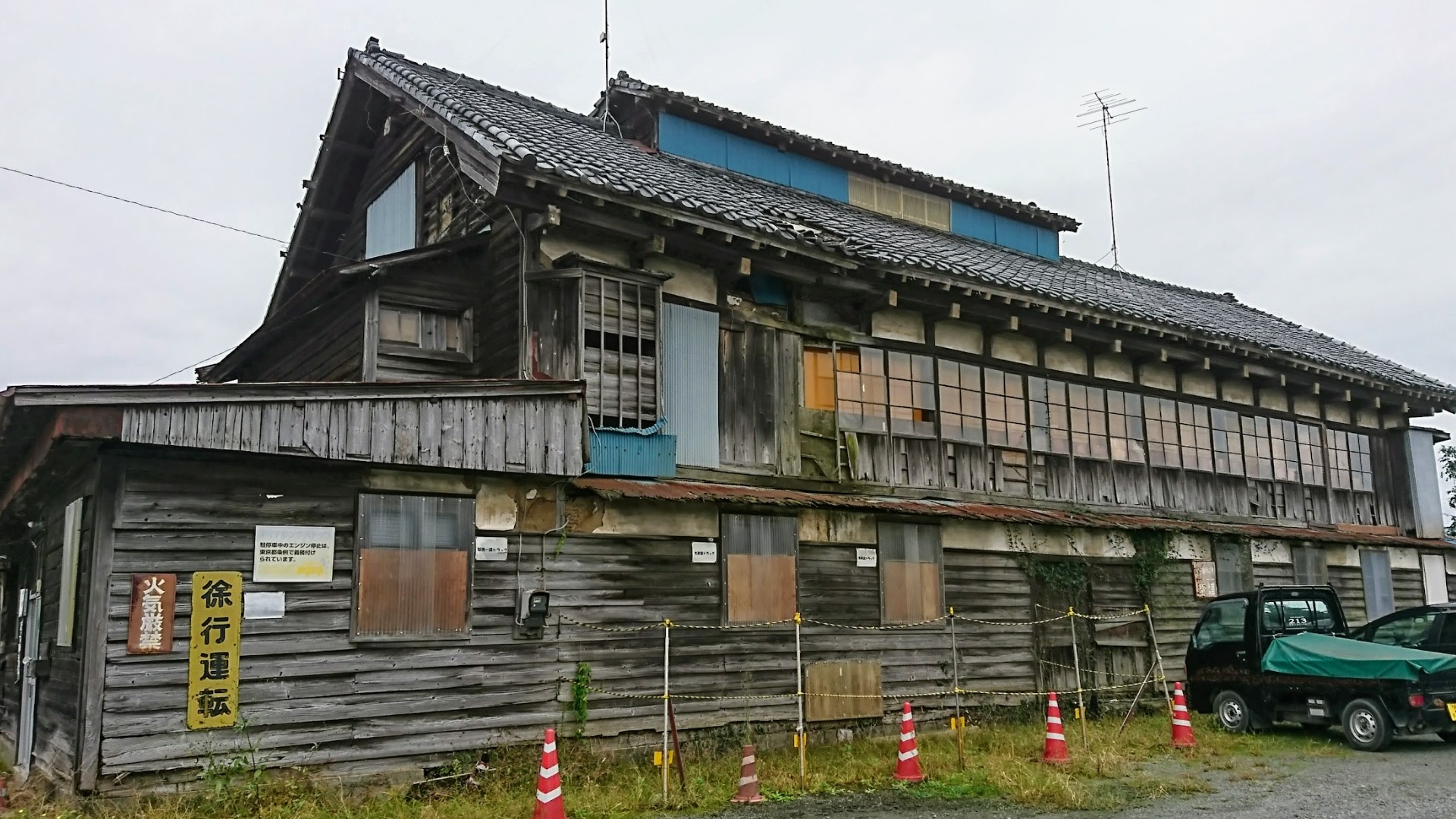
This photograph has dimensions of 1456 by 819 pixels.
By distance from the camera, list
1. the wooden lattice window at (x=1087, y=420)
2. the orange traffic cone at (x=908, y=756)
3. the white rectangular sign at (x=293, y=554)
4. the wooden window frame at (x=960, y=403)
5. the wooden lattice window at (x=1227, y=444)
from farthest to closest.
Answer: the wooden lattice window at (x=1227, y=444) < the wooden lattice window at (x=1087, y=420) < the wooden window frame at (x=960, y=403) < the orange traffic cone at (x=908, y=756) < the white rectangular sign at (x=293, y=554)

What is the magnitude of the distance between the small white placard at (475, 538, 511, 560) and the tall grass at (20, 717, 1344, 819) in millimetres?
1889

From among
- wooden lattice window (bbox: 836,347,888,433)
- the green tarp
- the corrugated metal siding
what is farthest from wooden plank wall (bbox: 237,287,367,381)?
the green tarp

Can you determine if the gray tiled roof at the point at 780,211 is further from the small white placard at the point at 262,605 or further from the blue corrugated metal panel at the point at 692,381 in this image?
the small white placard at the point at 262,605

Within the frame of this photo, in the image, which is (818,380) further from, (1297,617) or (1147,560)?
(1297,617)

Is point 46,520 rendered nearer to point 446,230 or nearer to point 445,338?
point 445,338

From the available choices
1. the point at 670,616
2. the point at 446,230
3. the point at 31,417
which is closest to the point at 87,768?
the point at 31,417

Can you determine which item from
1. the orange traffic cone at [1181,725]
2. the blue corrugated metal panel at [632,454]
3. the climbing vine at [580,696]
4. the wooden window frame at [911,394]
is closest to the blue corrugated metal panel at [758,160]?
the wooden window frame at [911,394]

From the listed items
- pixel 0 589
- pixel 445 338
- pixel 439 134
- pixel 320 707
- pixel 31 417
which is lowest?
pixel 320 707

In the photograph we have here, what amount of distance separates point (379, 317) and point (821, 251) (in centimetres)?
549

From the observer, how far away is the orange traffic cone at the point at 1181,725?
42.2 ft

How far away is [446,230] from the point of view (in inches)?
568

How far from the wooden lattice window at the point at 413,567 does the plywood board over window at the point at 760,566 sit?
331 centimetres

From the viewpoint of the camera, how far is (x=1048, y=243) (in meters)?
24.0

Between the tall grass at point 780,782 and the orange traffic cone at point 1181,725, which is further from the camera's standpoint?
the orange traffic cone at point 1181,725
